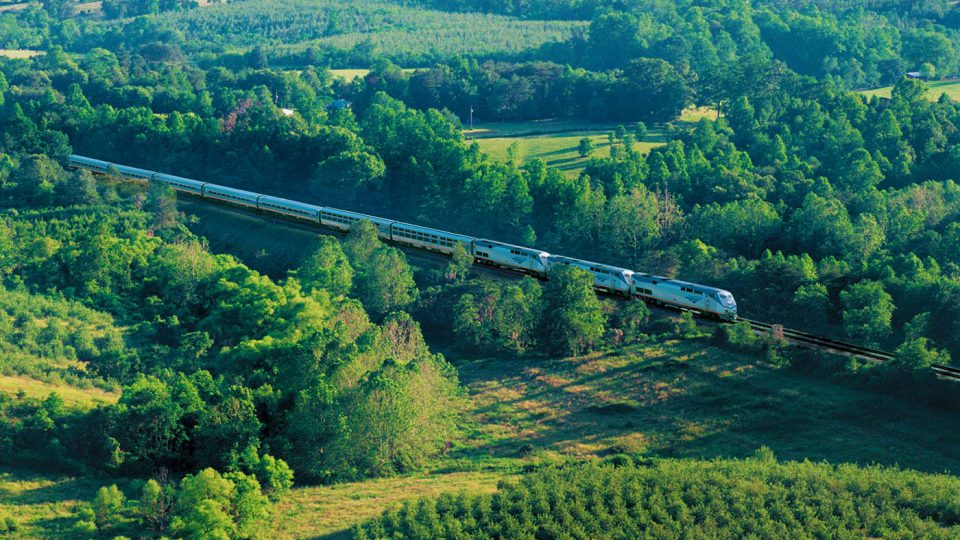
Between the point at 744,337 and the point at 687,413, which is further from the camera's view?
the point at 744,337

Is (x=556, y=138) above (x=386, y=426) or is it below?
above

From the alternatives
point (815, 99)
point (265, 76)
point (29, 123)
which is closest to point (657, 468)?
point (815, 99)

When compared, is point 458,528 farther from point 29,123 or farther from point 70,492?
point 29,123

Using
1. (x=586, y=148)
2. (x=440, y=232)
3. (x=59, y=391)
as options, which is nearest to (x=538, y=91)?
(x=586, y=148)

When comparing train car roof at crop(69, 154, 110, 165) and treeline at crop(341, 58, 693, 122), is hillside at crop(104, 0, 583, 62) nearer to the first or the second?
treeline at crop(341, 58, 693, 122)

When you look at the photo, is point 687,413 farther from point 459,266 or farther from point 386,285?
point 386,285

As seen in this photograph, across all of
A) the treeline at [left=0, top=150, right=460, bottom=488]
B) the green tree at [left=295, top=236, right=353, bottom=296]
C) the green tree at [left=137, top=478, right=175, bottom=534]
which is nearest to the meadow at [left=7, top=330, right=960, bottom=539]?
the treeline at [left=0, top=150, right=460, bottom=488]
